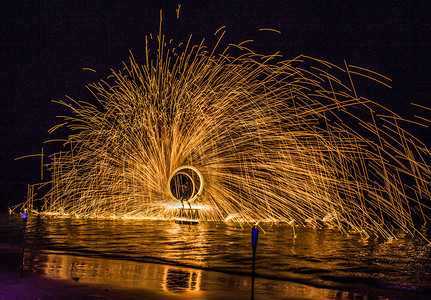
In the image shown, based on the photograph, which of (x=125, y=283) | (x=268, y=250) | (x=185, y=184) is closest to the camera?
(x=125, y=283)

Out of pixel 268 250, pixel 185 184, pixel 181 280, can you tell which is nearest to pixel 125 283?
pixel 181 280

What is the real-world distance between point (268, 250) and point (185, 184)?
8.97m

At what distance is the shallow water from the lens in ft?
39.1

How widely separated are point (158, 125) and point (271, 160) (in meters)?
5.46

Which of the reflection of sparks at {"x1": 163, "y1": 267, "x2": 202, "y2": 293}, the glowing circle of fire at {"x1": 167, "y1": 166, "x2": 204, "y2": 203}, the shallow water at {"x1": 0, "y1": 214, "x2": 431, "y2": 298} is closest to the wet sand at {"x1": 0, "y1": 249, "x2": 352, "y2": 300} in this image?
the reflection of sparks at {"x1": 163, "y1": 267, "x2": 202, "y2": 293}

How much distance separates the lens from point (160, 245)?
53.9 ft

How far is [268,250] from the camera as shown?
1603 cm

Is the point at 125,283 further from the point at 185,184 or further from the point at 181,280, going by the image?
the point at 185,184

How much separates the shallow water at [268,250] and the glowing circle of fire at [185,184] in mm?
1635

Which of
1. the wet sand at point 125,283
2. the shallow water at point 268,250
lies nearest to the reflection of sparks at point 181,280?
the wet sand at point 125,283

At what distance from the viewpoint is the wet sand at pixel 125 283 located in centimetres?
884

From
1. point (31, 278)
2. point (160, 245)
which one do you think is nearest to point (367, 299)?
point (31, 278)

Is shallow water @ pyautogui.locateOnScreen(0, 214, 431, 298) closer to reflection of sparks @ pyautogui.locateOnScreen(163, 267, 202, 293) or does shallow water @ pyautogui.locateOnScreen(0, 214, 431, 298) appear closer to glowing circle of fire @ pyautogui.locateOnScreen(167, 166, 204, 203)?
reflection of sparks @ pyautogui.locateOnScreen(163, 267, 202, 293)

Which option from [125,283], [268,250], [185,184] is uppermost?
[185,184]
